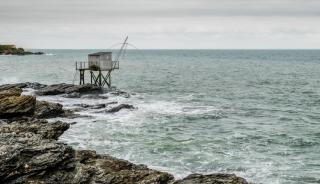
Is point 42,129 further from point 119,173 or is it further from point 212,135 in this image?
point 212,135

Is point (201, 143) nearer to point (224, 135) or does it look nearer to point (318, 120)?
point (224, 135)

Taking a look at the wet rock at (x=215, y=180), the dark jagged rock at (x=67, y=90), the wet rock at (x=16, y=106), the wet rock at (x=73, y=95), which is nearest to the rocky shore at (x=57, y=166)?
the wet rock at (x=215, y=180)

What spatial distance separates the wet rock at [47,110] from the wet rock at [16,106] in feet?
5.44

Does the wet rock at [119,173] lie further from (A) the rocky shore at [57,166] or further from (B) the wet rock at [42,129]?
(B) the wet rock at [42,129]

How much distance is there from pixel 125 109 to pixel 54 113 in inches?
345

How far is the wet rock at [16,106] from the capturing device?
36031mm

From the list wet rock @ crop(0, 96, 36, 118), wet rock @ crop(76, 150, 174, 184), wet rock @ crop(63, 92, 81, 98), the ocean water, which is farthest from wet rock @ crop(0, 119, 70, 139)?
wet rock @ crop(63, 92, 81, 98)

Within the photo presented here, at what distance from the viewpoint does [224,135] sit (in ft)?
121

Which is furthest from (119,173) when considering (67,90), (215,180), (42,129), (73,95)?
(67,90)

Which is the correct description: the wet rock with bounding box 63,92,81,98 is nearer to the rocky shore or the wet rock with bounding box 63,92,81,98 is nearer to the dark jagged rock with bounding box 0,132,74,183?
the rocky shore

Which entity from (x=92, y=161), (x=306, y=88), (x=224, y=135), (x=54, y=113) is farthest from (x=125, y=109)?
(x=306, y=88)

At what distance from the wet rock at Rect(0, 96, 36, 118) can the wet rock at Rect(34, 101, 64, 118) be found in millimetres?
1657

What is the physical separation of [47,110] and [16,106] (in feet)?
14.2

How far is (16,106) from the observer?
36812mm
